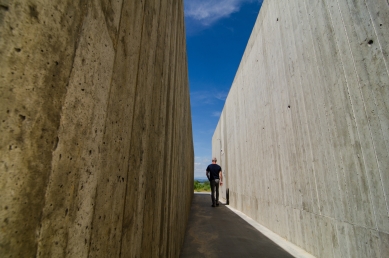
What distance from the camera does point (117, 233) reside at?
680mm

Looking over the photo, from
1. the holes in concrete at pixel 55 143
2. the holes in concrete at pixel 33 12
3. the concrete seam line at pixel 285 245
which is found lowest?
the concrete seam line at pixel 285 245

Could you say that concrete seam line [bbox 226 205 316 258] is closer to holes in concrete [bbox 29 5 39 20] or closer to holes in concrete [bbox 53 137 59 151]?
holes in concrete [bbox 53 137 59 151]

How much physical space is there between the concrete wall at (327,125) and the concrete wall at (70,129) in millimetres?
2171

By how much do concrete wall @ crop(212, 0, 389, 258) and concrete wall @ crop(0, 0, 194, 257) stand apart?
7.12 feet

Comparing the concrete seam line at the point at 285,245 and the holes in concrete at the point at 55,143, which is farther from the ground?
the holes in concrete at the point at 55,143

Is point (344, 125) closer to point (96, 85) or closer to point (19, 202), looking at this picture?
point (96, 85)

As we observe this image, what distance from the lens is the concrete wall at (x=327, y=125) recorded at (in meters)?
1.84

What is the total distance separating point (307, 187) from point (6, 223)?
3250mm

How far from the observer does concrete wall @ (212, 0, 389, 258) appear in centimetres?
184

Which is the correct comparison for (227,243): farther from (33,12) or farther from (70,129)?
(33,12)

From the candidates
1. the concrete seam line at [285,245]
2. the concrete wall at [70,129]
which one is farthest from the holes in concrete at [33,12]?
the concrete seam line at [285,245]

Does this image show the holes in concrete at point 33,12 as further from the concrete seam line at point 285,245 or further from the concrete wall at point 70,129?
the concrete seam line at point 285,245

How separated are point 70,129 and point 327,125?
9.10ft

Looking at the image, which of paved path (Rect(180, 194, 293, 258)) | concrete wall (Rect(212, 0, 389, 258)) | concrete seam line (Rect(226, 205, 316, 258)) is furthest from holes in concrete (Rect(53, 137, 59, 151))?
concrete seam line (Rect(226, 205, 316, 258))
